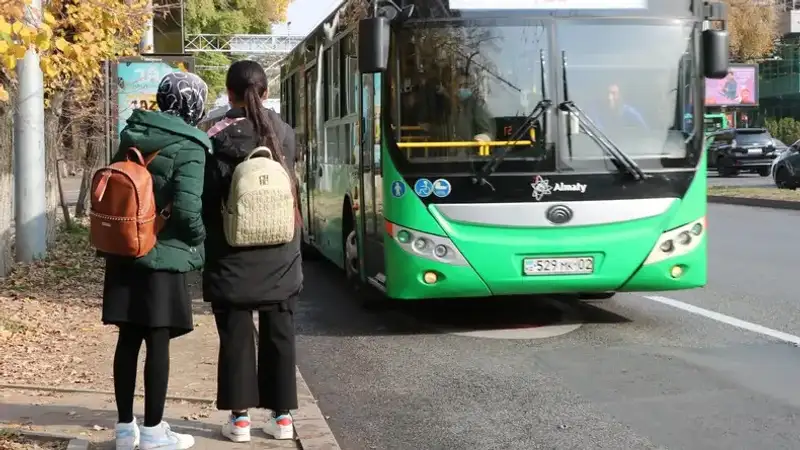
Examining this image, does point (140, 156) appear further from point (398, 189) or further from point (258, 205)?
point (398, 189)

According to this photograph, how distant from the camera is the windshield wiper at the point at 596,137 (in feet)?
28.0

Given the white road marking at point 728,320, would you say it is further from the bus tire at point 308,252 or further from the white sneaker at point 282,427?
the bus tire at point 308,252

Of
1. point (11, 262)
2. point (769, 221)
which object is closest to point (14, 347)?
point (11, 262)

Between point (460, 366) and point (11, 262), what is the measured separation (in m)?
6.39

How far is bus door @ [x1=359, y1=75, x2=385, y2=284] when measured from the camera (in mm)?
9016

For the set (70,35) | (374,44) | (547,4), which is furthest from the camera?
(70,35)

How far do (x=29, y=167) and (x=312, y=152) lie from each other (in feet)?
11.2

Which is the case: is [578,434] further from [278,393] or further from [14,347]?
[14,347]

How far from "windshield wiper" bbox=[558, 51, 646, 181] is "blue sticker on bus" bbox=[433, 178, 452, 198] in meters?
1.02

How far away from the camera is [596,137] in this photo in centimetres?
857

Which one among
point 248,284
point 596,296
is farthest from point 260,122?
point 596,296

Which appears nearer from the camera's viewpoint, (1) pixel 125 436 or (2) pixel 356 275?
(1) pixel 125 436

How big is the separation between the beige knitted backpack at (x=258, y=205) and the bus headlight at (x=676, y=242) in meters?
4.34

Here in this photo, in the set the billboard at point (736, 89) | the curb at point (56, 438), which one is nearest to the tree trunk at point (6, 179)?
the curb at point (56, 438)
